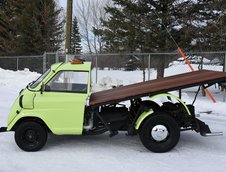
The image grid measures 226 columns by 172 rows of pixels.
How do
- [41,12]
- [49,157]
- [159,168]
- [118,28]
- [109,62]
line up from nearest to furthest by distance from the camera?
[159,168]
[49,157]
[109,62]
[118,28]
[41,12]

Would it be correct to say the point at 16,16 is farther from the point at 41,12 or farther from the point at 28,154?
the point at 28,154

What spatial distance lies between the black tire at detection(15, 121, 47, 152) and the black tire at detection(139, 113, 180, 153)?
73.9 inches

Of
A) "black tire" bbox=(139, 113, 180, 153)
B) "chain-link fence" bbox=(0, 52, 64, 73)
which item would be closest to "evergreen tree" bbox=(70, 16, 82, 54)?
"chain-link fence" bbox=(0, 52, 64, 73)

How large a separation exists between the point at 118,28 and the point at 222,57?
315 inches

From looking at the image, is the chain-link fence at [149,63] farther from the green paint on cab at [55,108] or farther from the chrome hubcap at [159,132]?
the chrome hubcap at [159,132]

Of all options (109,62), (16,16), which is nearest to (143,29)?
(109,62)

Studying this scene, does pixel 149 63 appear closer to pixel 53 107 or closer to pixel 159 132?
pixel 159 132

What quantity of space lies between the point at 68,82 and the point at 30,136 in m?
Result: 1.28

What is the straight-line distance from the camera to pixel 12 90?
16.6 metres

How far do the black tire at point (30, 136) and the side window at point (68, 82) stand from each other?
76 centimetres

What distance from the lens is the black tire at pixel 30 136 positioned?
6809 millimetres

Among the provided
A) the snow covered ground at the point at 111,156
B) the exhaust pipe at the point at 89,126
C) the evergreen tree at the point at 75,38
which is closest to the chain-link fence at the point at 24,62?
the snow covered ground at the point at 111,156

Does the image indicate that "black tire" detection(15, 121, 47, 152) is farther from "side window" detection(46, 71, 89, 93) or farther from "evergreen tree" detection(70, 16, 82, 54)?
"evergreen tree" detection(70, 16, 82, 54)

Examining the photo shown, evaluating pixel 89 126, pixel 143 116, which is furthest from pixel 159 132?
pixel 89 126
